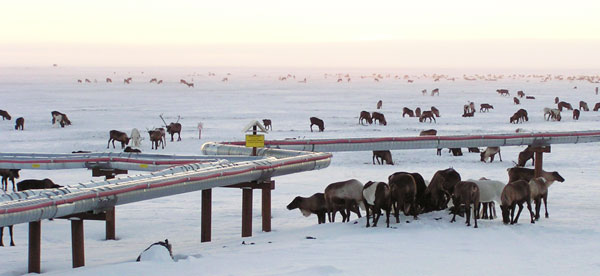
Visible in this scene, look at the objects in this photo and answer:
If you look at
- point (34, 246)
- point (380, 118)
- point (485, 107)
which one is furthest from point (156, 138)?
point (485, 107)

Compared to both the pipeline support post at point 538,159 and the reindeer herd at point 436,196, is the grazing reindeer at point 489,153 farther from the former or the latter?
the reindeer herd at point 436,196

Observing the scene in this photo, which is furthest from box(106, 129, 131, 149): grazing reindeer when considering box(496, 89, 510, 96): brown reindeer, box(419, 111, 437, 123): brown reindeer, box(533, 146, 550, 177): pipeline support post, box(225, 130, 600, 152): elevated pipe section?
box(496, 89, 510, 96): brown reindeer

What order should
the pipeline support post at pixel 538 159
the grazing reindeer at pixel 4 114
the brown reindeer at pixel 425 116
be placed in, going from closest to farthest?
the pipeline support post at pixel 538 159 → the brown reindeer at pixel 425 116 → the grazing reindeer at pixel 4 114

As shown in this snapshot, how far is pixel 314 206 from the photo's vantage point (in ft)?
59.3

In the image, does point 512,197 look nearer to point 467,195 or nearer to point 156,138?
point 467,195

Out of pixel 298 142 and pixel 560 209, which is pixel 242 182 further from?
pixel 560 209

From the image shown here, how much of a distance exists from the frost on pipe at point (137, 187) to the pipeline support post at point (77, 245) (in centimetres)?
56

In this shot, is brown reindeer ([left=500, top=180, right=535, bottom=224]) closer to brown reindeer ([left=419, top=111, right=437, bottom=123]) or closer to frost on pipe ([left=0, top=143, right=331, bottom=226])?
frost on pipe ([left=0, top=143, right=331, bottom=226])

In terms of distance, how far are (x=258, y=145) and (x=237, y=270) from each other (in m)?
7.50

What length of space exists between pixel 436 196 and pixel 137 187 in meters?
5.90

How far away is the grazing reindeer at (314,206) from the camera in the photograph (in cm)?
1797

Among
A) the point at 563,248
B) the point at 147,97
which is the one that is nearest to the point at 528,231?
the point at 563,248

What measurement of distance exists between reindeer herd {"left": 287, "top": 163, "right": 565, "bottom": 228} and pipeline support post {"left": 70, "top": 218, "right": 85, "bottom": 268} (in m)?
5.13

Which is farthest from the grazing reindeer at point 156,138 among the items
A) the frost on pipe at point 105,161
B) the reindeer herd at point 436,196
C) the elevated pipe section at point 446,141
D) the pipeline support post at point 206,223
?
the pipeline support post at point 206,223
